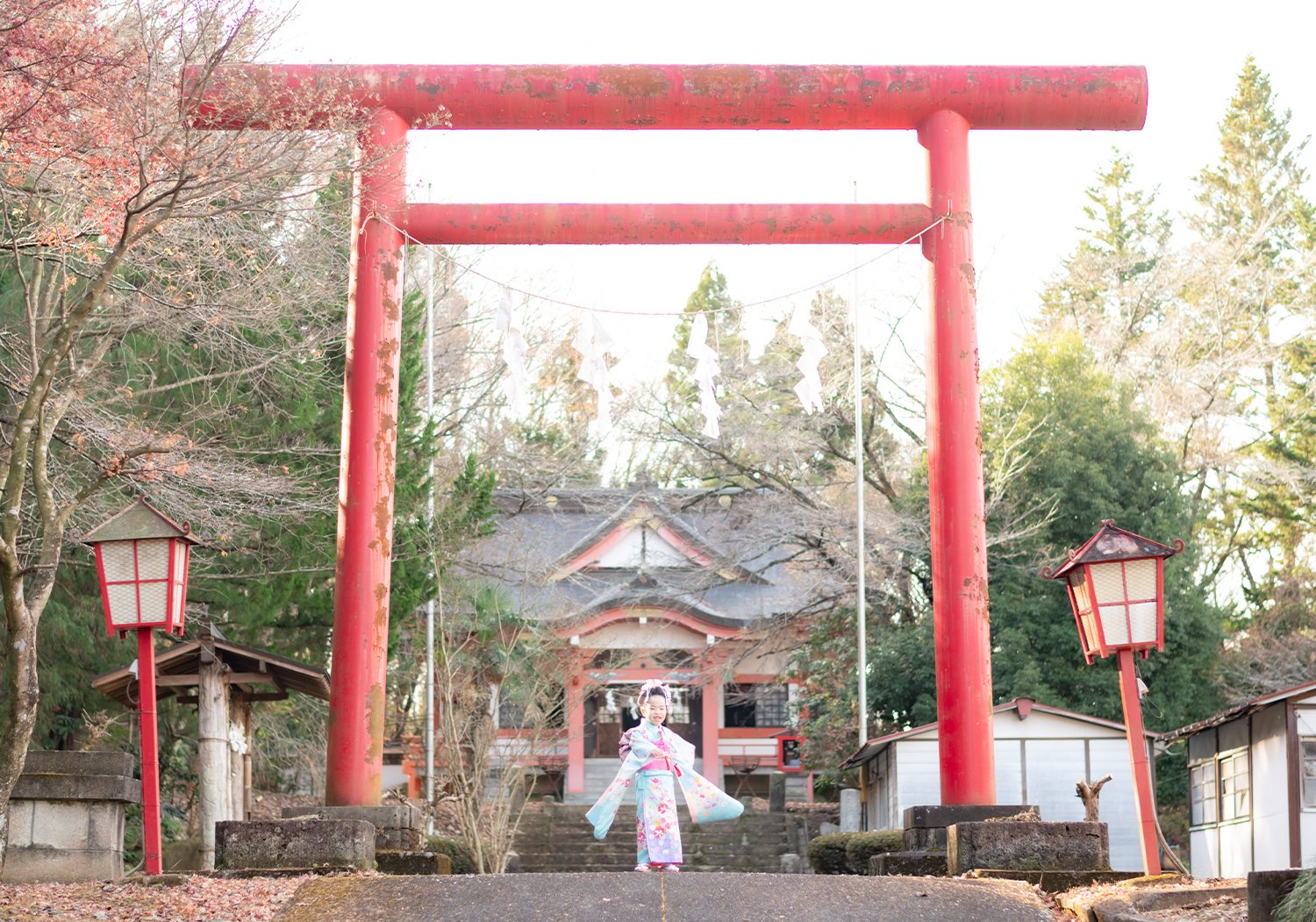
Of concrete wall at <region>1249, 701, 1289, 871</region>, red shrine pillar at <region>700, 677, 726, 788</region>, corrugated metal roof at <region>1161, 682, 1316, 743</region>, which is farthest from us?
red shrine pillar at <region>700, 677, 726, 788</region>

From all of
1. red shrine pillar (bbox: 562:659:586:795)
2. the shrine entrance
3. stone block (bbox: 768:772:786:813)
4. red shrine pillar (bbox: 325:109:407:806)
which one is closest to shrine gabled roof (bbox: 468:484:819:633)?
red shrine pillar (bbox: 562:659:586:795)

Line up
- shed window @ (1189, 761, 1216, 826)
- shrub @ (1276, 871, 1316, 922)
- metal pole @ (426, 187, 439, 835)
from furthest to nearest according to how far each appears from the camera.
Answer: shed window @ (1189, 761, 1216, 826), metal pole @ (426, 187, 439, 835), shrub @ (1276, 871, 1316, 922)

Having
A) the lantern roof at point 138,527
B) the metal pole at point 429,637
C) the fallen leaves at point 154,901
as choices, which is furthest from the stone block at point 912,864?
the metal pole at point 429,637

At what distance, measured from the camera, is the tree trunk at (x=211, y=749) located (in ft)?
35.4

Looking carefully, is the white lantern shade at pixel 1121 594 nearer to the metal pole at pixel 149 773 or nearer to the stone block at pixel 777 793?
the metal pole at pixel 149 773

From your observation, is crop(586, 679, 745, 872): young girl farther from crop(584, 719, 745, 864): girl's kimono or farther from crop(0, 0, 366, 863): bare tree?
crop(0, 0, 366, 863): bare tree

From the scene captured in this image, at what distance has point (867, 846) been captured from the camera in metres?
14.9

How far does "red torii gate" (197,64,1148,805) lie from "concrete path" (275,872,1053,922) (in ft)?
6.89

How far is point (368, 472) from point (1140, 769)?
5098 millimetres

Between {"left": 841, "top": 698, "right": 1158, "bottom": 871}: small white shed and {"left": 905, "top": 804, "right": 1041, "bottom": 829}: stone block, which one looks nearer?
{"left": 905, "top": 804, "right": 1041, "bottom": 829}: stone block

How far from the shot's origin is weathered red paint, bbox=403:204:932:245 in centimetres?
919

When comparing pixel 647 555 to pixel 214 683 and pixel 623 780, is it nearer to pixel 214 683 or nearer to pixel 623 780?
pixel 214 683

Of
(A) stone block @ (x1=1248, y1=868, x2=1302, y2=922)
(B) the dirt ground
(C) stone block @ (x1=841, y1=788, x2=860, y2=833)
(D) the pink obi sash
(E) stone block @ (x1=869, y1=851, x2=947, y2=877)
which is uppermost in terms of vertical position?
(D) the pink obi sash

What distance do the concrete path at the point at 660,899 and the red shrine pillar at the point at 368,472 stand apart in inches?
75.5
